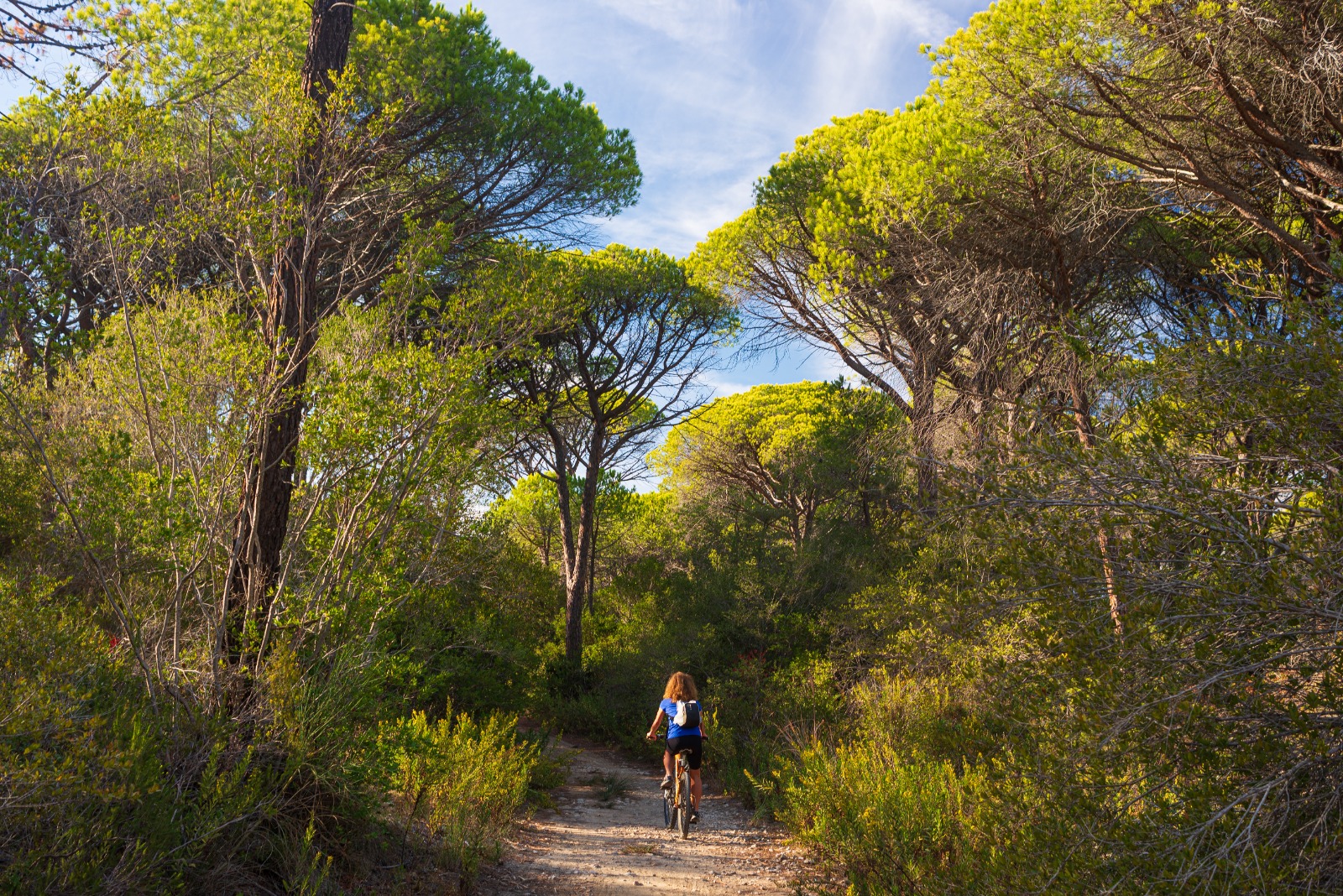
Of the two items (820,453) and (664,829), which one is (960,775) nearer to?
(664,829)

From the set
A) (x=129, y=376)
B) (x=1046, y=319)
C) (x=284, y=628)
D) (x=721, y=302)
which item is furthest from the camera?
(x=721, y=302)

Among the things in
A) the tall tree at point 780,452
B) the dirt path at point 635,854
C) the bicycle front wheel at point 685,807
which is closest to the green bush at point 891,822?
the dirt path at point 635,854

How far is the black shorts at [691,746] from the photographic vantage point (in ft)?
23.6

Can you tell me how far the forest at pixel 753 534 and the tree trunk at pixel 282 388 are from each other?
0.04m

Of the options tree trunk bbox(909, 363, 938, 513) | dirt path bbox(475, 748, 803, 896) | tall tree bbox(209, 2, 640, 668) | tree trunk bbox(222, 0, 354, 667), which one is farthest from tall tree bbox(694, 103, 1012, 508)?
tree trunk bbox(222, 0, 354, 667)

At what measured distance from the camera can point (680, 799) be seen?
714 centimetres

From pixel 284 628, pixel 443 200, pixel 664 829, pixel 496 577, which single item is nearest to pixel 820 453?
pixel 496 577

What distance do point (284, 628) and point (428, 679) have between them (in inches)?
94.0

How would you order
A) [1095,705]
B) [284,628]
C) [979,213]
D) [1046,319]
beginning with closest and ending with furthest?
[1095,705] < [284,628] < [1046,319] < [979,213]

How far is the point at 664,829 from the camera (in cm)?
743

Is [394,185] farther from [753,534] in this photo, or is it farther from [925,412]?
[753,534]

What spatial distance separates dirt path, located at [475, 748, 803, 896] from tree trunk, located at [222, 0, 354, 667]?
240 centimetres

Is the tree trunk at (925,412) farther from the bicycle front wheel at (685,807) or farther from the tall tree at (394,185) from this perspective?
the tall tree at (394,185)

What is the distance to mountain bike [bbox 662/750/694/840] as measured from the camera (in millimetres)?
7027
